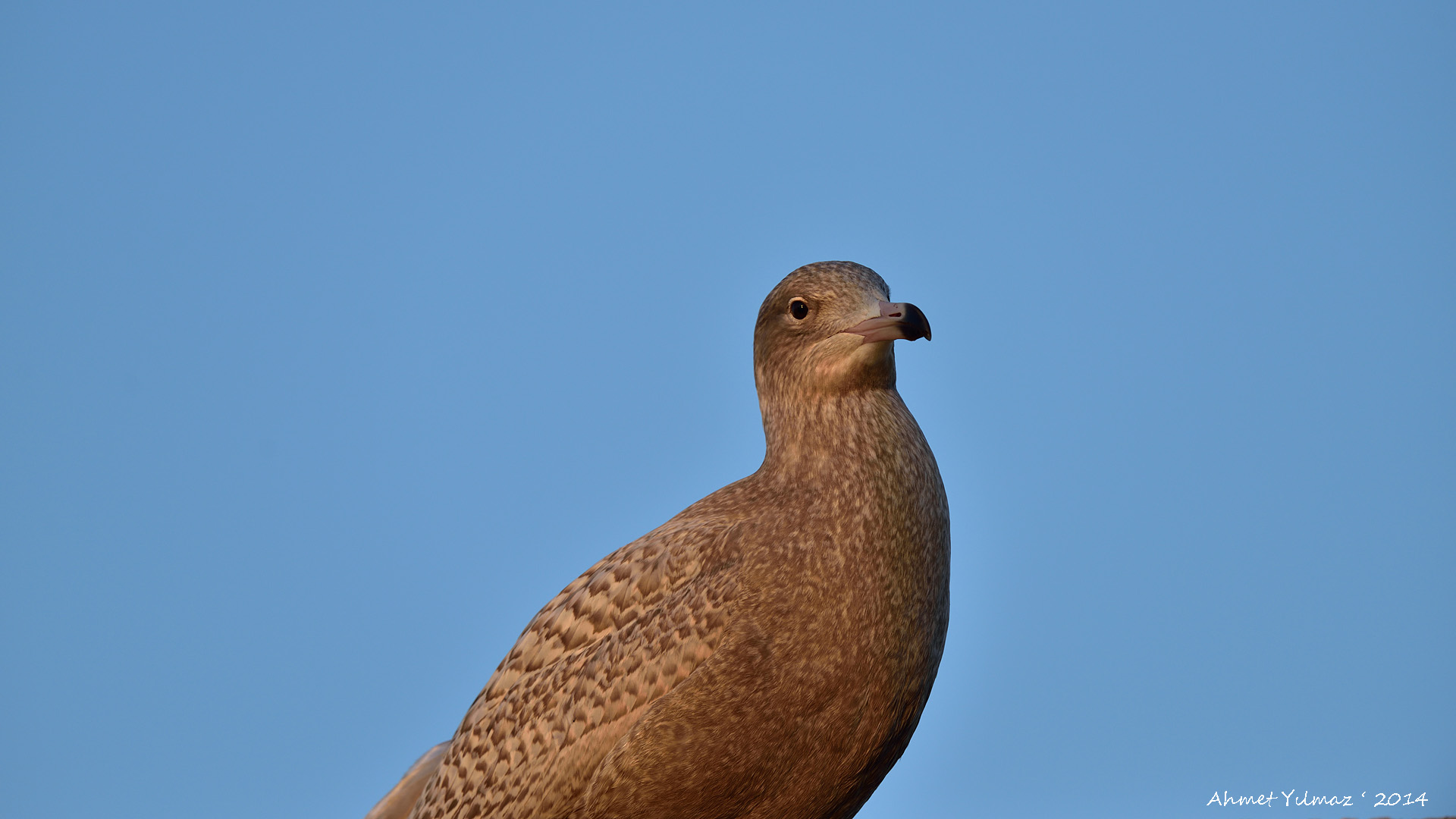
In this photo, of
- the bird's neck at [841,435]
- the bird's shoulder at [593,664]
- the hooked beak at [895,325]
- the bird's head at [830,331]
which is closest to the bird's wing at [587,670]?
the bird's shoulder at [593,664]

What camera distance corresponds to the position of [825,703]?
5160 millimetres

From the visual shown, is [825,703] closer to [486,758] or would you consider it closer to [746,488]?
[746,488]

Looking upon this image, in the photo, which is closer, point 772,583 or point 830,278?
point 772,583

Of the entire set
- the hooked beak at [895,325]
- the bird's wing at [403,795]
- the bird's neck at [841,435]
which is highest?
the hooked beak at [895,325]

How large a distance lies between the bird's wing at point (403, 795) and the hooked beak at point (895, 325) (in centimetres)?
315

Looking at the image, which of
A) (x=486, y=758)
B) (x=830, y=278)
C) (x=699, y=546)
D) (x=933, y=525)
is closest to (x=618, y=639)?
(x=699, y=546)

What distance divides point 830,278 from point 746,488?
3.39 feet

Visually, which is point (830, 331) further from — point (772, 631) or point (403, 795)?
point (403, 795)

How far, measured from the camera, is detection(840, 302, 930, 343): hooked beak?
5336 mm

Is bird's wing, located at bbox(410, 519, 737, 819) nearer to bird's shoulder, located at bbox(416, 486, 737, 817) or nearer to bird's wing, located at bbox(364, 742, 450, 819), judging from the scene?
bird's shoulder, located at bbox(416, 486, 737, 817)

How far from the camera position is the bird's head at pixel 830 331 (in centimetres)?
554

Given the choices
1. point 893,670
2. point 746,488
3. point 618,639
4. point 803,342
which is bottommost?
point 893,670

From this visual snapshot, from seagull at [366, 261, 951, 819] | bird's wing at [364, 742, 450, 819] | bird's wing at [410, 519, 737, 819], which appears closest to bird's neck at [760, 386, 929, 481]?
seagull at [366, 261, 951, 819]

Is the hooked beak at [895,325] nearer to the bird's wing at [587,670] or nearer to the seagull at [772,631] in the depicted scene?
the seagull at [772,631]
